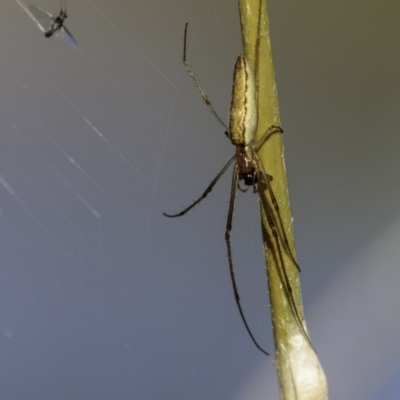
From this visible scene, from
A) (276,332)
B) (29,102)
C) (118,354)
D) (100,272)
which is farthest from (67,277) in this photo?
(276,332)

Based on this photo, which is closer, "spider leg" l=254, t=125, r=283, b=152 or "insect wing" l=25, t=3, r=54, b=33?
"spider leg" l=254, t=125, r=283, b=152

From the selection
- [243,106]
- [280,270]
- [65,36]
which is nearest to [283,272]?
[280,270]

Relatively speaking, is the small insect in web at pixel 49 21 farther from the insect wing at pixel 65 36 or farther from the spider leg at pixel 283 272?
the spider leg at pixel 283 272

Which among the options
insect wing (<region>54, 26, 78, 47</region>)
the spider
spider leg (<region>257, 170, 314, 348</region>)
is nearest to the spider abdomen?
the spider

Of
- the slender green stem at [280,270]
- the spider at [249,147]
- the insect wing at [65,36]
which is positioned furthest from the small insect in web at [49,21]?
the slender green stem at [280,270]

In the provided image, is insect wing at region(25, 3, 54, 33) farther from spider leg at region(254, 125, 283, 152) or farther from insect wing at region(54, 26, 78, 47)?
spider leg at region(254, 125, 283, 152)

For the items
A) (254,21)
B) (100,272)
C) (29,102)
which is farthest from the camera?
(100,272)

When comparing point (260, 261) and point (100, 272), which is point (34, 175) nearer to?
point (100, 272)
